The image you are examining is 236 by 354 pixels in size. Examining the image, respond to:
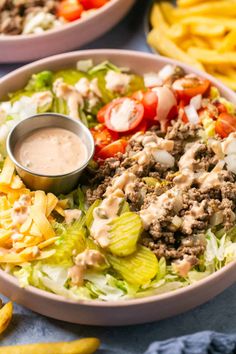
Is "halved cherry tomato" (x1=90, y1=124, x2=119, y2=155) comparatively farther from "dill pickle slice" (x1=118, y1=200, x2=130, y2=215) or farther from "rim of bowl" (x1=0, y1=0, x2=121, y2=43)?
"rim of bowl" (x1=0, y1=0, x2=121, y2=43)

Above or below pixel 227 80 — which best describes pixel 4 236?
above

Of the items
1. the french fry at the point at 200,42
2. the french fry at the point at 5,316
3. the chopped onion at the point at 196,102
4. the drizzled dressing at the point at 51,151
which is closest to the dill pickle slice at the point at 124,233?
the drizzled dressing at the point at 51,151

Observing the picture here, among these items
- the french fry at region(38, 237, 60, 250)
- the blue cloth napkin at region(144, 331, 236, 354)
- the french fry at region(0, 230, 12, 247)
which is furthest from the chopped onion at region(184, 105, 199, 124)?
the blue cloth napkin at region(144, 331, 236, 354)

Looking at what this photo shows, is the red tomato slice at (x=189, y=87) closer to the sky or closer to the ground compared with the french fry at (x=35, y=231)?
closer to the ground

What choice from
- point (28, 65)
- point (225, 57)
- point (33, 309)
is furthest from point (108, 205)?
point (225, 57)

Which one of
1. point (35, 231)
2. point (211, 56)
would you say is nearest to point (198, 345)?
point (35, 231)

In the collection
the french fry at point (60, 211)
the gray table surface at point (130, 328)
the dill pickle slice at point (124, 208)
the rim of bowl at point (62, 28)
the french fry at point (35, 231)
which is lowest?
the gray table surface at point (130, 328)

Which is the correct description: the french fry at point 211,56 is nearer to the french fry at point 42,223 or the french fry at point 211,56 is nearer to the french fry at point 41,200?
the french fry at point 41,200

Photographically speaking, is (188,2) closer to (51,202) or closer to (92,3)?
(92,3)

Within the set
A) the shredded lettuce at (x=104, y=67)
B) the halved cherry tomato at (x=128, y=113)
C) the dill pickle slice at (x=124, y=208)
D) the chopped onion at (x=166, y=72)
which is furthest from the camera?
the shredded lettuce at (x=104, y=67)
